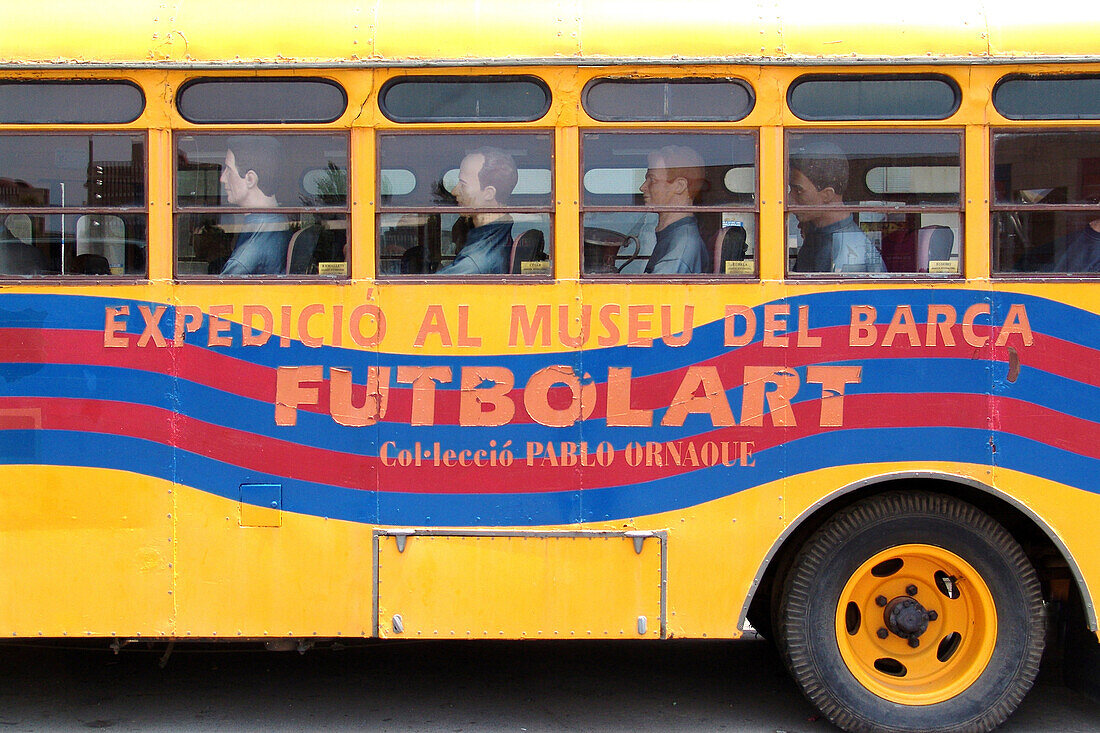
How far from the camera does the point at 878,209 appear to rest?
434cm

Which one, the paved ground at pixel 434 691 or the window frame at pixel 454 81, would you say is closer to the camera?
the window frame at pixel 454 81

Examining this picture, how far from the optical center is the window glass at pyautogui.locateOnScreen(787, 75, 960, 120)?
14.1 feet

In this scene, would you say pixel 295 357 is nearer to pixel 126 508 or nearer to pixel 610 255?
pixel 126 508

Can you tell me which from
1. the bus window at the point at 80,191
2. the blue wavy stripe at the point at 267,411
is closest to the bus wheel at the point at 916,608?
the blue wavy stripe at the point at 267,411

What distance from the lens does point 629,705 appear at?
4.91 meters

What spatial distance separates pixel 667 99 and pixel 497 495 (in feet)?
6.06

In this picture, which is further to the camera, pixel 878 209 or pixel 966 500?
pixel 966 500

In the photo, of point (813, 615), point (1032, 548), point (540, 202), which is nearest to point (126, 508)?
point (540, 202)

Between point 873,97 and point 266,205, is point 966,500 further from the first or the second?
point 266,205

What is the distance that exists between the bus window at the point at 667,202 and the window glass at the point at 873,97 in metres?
0.36

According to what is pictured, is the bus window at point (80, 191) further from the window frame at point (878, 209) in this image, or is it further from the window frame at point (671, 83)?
the window frame at point (878, 209)

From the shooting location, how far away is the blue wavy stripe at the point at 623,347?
4.28 metres

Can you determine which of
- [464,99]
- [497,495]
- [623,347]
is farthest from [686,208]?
[497,495]

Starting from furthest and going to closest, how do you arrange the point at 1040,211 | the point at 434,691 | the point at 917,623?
the point at 434,691 → the point at 917,623 → the point at 1040,211
